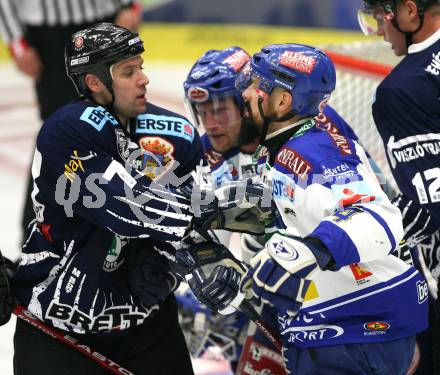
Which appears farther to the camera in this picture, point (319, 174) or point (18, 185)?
point (18, 185)

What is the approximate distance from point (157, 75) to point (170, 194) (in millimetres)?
5410

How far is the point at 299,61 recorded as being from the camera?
7.59 feet

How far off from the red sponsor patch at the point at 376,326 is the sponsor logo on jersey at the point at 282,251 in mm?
441

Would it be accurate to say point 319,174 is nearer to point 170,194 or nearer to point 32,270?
point 170,194

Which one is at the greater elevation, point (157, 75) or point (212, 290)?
point (212, 290)

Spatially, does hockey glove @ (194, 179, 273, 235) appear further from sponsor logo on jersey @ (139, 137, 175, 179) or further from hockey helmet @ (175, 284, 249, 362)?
hockey helmet @ (175, 284, 249, 362)

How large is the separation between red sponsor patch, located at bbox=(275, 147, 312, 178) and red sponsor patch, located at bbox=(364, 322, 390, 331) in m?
0.42

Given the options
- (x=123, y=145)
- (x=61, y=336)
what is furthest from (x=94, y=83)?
(x=61, y=336)

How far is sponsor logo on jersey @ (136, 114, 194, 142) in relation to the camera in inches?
104

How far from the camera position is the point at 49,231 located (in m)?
2.59

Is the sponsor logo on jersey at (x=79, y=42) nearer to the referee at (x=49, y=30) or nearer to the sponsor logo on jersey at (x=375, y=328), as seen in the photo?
the sponsor logo on jersey at (x=375, y=328)

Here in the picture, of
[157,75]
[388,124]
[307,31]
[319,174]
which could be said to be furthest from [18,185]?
[319,174]

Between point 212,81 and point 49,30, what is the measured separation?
210 centimetres

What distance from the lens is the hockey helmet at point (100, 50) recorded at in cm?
254
